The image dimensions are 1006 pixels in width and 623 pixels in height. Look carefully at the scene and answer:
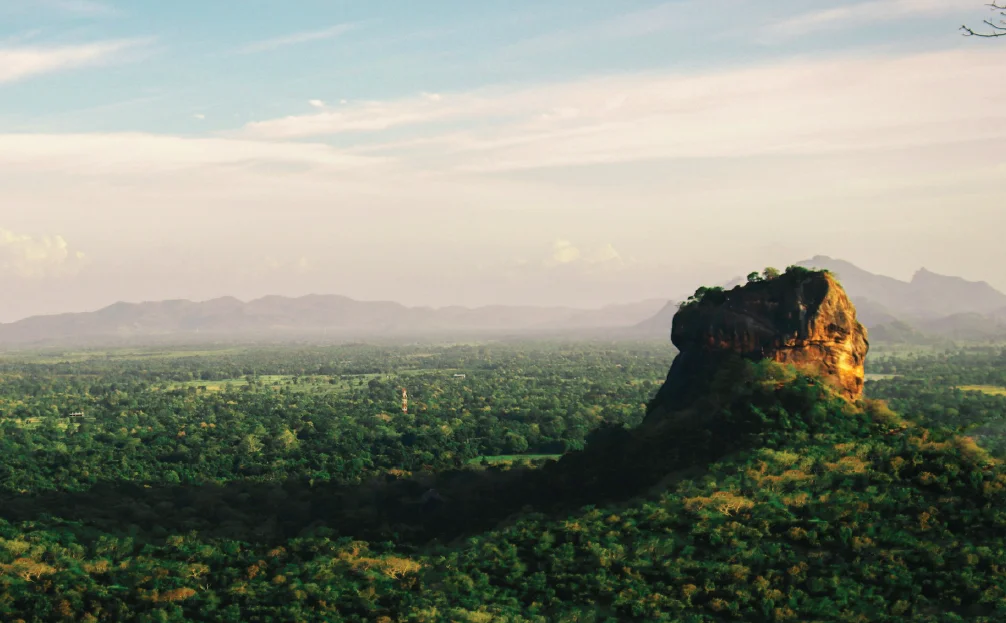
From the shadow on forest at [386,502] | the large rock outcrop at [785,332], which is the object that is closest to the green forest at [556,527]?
the shadow on forest at [386,502]

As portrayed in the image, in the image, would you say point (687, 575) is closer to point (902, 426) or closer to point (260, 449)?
point (902, 426)

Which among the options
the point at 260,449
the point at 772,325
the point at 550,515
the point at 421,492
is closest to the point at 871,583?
the point at 550,515

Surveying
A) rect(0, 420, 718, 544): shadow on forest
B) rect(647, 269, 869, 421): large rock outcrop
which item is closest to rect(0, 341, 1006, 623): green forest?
rect(0, 420, 718, 544): shadow on forest

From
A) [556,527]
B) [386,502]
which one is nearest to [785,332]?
[556,527]

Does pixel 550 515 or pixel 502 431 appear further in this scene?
pixel 502 431

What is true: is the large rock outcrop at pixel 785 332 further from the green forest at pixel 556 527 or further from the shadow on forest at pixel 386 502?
the shadow on forest at pixel 386 502
